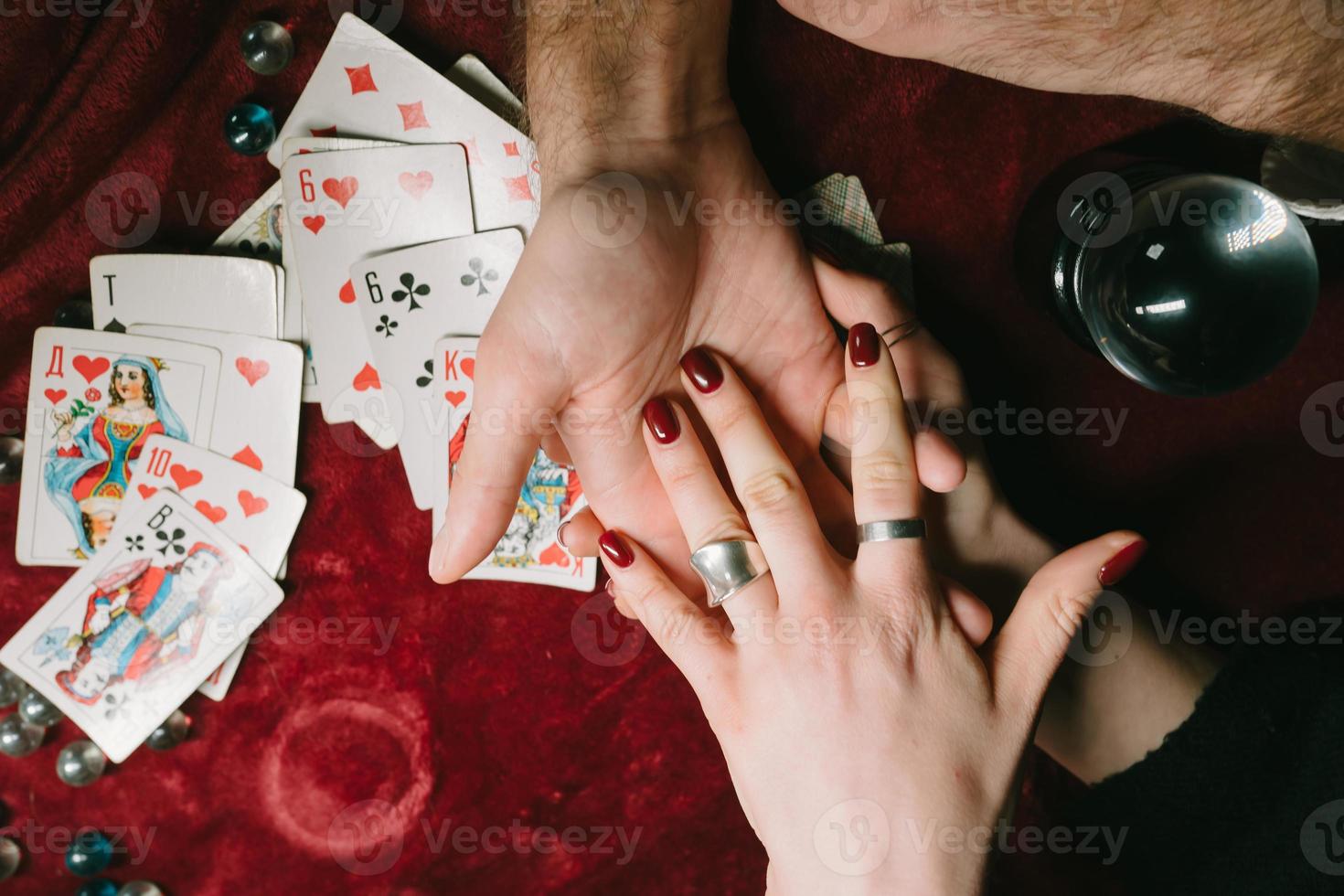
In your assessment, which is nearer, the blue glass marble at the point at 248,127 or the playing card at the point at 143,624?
the blue glass marble at the point at 248,127

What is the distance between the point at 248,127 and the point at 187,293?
13.6 inches

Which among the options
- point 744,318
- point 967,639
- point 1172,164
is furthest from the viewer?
point 1172,164

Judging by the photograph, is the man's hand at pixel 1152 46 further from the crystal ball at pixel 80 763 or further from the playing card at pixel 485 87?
the crystal ball at pixel 80 763

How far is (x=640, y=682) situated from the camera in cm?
175

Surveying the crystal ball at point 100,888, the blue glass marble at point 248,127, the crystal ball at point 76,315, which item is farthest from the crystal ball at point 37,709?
the blue glass marble at point 248,127

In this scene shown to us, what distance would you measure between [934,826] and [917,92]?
125cm

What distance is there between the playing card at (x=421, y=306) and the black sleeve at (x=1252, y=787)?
1364 mm

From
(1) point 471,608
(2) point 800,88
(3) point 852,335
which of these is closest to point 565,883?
(1) point 471,608

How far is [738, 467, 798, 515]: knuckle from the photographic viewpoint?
122 cm

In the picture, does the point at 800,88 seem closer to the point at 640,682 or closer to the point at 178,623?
the point at 640,682

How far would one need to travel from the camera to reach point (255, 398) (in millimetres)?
1704

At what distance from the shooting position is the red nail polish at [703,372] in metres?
1.27

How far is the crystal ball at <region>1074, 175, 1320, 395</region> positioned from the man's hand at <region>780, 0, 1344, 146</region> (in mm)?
192

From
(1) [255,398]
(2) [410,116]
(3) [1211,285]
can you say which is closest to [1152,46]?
(3) [1211,285]
